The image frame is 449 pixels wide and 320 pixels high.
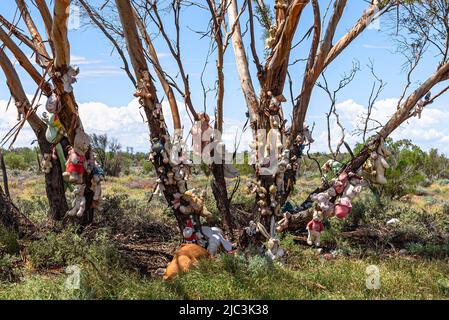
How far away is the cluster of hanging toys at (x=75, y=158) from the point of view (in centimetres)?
590

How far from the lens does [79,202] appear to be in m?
6.43

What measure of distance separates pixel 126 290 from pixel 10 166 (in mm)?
23828

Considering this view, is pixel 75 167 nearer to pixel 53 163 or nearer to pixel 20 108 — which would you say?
pixel 53 163

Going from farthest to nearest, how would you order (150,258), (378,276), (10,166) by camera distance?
(10,166) → (150,258) → (378,276)

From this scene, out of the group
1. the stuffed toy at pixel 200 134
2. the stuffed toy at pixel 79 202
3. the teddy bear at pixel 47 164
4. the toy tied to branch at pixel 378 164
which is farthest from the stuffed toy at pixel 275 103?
the teddy bear at pixel 47 164

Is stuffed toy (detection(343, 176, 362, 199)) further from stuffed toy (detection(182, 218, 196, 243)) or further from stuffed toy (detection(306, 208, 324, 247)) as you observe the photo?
stuffed toy (detection(182, 218, 196, 243))

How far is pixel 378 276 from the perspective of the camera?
14.9 feet

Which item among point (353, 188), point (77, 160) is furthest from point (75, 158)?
point (353, 188)

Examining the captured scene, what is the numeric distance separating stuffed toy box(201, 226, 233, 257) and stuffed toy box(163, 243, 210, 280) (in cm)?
32

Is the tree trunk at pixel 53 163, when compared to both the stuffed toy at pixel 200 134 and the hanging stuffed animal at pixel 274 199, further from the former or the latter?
the hanging stuffed animal at pixel 274 199

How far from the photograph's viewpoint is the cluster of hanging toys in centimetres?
590
